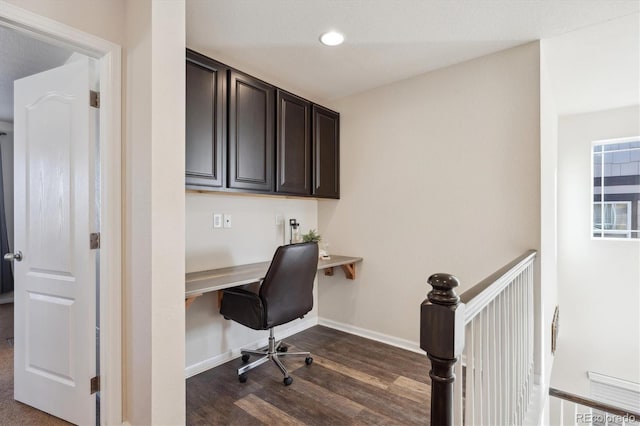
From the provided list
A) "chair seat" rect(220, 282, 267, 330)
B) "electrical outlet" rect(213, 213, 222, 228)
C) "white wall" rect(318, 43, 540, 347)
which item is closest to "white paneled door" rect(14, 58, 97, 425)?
"chair seat" rect(220, 282, 267, 330)

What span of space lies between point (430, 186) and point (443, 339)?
7.26 ft

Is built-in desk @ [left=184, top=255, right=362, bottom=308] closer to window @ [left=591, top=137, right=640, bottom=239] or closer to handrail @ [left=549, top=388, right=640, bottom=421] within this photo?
handrail @ [left=549, top=388, right=640, bottom=421]

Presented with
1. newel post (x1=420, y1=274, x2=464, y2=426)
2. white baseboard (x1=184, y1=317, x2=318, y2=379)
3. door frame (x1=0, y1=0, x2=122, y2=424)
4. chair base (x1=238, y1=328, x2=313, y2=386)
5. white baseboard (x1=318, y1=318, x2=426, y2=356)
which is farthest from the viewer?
white baseboard (x1=318, y1=318, x2=426, y2=356)

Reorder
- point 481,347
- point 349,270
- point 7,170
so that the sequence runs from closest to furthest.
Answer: point 481,347
point 349,270
point 7,170

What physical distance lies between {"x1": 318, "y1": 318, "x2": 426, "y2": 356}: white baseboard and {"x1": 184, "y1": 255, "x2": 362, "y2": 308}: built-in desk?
2.01 ft

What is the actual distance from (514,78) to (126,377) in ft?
10.5

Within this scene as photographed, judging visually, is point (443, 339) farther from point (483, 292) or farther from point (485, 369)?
point (485, 369)

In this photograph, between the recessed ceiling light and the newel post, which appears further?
the recessed ceiling light

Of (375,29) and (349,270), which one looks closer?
(375,29)

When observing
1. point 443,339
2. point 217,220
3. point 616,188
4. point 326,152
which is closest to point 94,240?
point 217,220

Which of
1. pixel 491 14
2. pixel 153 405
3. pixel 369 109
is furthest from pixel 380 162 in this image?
pixel 153 405

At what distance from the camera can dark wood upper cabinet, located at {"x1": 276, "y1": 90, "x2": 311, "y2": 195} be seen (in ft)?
8.96

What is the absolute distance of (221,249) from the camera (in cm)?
265

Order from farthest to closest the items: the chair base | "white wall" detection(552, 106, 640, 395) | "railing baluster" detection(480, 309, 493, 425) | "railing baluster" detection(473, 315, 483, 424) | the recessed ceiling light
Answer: "white wall" detection(552, 106, 640, 395)
the chair base
the recessed ceiling light
"railing baluster" detection(480, 309, 493, 425)
"railing baluster" detection(473, 315, 483, 424)
